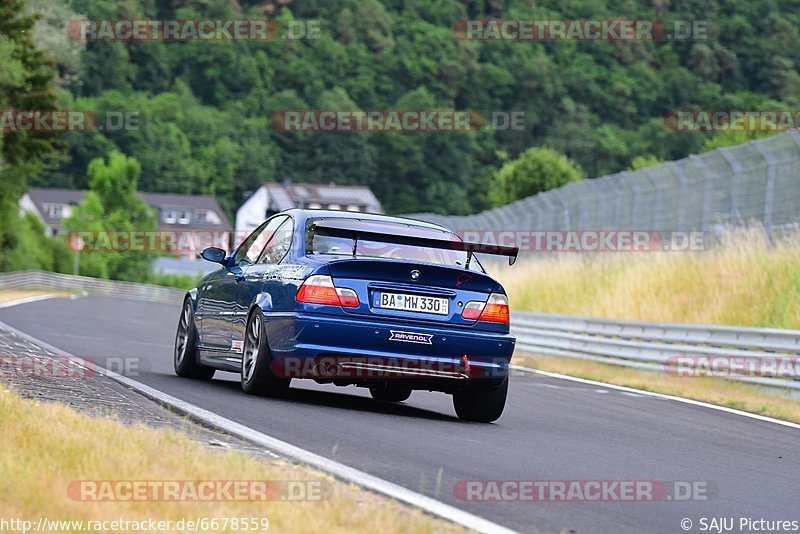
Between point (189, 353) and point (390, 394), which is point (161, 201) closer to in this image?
point (189, 353)

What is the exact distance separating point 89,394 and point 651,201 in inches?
770

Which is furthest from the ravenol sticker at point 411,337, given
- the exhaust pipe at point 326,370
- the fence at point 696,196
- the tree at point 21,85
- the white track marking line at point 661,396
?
the tree at point 21,85

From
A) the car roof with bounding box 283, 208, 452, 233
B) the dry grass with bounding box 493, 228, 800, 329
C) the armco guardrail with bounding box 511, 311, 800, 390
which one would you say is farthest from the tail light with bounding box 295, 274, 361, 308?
the dry grass with bounding box 493, 228, 800, 329

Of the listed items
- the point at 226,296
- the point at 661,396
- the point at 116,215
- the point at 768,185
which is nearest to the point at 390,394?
the point at 226,296

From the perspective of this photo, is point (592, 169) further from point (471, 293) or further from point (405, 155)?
point (471, 293)

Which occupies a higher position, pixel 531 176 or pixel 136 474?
pixel 531 176

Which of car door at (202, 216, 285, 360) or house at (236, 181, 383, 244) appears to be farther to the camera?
house at (236, 181, 383, 244)

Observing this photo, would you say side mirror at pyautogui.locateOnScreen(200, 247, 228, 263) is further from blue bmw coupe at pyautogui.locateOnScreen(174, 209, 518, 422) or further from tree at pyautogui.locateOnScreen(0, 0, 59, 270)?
tree at pyautogui.locateOnScreen(0, 0, 59, 270)

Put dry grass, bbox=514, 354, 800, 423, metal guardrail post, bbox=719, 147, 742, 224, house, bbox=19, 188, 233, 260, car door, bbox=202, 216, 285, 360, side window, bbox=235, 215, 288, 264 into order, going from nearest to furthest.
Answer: car door, bbox=202, 216, 285, 360 → side window, bbox=235, 215, 288, 264 → dry grass, bbox=514, 354, 800, 423 → metal guardrail post, bbox=719, 147, 742, 224 → house, bbox=19, 188, 233, 260

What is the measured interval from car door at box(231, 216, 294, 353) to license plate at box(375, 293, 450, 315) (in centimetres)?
91

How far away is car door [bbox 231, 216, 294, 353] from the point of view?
453 inches

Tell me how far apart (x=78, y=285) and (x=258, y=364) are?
7150 centimetres

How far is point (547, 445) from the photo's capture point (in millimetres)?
9867

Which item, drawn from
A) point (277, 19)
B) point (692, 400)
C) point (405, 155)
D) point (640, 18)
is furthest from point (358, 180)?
point (692, 400)
